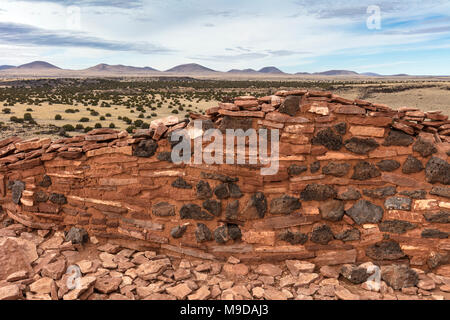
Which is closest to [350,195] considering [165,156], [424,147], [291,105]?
[424,147]

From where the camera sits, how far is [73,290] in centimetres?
398

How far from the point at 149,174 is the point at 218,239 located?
4.76ft

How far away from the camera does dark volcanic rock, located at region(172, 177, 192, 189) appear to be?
5.03 m

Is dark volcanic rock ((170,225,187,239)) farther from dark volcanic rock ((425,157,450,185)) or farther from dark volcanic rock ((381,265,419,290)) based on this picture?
dark volcanic rock ((425,157,450,185))

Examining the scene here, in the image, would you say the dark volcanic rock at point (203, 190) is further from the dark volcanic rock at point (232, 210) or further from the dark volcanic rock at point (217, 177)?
the dark volcanic rock at point (232, 210)

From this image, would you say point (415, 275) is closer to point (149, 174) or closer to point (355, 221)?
point (355, 221)

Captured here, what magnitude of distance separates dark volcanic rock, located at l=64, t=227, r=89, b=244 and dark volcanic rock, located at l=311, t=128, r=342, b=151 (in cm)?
386

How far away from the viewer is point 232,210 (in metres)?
4.91

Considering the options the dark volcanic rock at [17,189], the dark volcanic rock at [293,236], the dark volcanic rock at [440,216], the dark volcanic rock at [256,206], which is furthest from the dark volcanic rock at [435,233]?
the dark volcanic rock at [17,189]

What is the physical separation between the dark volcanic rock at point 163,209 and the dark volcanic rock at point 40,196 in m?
2.03

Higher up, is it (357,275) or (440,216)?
(440,216)

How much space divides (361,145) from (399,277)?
1850 millimetres

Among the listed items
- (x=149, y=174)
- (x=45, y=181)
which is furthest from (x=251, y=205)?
(x=45, y=181)

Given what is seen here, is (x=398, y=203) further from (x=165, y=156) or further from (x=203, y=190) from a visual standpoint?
(x=165, y=156)
